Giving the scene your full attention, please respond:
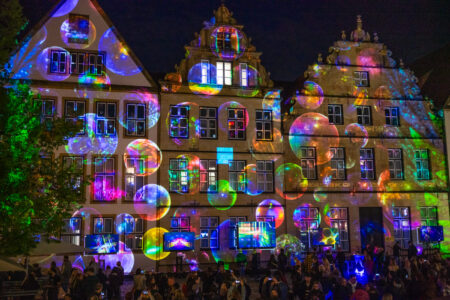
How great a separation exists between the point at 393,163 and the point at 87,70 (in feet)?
65.1

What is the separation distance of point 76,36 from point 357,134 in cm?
1798

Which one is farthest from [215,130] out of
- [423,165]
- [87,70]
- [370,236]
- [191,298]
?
[191,298]

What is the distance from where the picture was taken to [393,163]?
32.6 meters

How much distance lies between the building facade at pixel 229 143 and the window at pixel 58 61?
6cm

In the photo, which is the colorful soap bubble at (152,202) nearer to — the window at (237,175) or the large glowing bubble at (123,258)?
the large glowing bubble at (123,258)

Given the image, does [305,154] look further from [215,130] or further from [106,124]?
[106,124]

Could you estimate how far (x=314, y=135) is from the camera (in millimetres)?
31203

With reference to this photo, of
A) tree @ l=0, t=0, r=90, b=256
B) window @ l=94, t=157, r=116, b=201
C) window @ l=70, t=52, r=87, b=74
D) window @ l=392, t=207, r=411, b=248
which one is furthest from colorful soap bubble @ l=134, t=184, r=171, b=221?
window @ l=392, t=207, r=411, b=248

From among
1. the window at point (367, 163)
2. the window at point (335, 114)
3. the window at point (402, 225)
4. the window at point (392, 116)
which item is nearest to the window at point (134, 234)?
the window at point (335, 114)

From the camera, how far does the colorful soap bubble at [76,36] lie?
2757 cm

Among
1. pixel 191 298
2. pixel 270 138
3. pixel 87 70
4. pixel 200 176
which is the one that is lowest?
pixel 191 298

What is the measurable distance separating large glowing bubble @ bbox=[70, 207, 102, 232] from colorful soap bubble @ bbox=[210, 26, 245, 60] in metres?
11.5

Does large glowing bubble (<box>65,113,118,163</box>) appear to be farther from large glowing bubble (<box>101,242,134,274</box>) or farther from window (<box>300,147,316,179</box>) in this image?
window (<box>300,147,316,179</box>)

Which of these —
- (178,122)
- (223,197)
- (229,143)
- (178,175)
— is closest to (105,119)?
(178,122)
